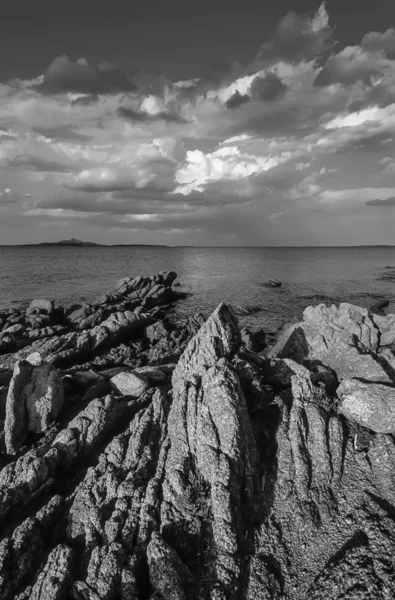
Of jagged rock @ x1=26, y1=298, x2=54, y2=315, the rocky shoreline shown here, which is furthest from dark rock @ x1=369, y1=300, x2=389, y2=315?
jagged rock @ x1=26, y1=298, x2=54, y2=315

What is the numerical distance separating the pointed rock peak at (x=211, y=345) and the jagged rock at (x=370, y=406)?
20.0 feet

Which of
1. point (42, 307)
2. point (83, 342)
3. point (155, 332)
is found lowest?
point (155, 332)

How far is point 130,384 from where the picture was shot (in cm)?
1841

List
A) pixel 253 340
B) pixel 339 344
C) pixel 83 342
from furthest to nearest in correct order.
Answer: pixel 253 340 < pixel 83 342 < pixel 339 344

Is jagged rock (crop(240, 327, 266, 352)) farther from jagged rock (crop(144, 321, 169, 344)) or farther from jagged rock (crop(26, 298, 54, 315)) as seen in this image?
jagged rock (crop(26, 298, 54, 315))

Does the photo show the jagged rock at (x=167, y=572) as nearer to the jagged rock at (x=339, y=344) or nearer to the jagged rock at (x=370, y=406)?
the jagged rock at (x=370, y=406)

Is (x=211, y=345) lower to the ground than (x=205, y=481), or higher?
higher

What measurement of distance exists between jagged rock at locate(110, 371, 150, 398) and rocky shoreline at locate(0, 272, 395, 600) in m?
0.07

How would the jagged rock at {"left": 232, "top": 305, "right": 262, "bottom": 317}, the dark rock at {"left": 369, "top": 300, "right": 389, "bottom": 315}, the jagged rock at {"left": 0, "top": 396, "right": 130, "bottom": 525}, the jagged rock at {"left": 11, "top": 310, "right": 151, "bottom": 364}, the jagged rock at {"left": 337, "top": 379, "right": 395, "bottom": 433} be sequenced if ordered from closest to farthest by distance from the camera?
the jagged rock at {"left": 0, "top": 396, "right": 130, "bottom": 525} < the jagged rock at {"left": 337, "top": 379, "right": 395, "bottom": 433} < the jagged rock at {"left": 11, "top": 310, "right": 151, "bottom": 364} < the jagged rock at {"left": 232, "top": 305, "right": 262, "bottom": 317} < the dark rock at {"left": 369, "top": 300, "right": 389, "bottom": 315}

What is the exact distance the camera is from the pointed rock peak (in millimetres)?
17719

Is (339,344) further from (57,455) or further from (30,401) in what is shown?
(30,401)

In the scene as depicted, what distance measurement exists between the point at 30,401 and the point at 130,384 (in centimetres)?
475

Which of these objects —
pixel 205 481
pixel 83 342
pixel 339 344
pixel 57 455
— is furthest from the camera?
pixel 83 342

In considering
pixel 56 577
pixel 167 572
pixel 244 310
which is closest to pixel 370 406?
pixel 167 572
